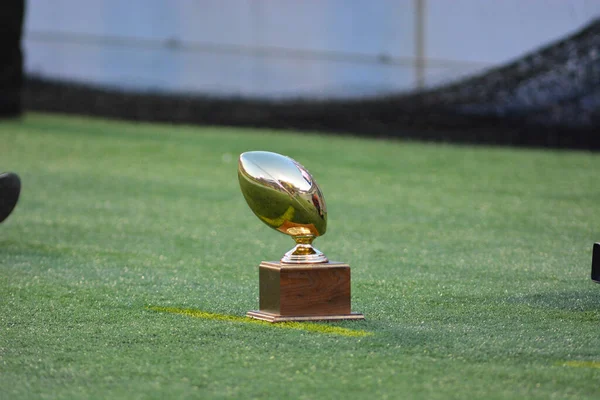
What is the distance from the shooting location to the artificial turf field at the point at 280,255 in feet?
8.98

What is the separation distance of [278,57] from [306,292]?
11.1 meters

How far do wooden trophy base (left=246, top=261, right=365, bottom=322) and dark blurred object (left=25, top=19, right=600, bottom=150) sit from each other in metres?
9.05

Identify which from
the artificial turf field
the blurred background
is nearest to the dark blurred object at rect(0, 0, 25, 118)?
the blurred background

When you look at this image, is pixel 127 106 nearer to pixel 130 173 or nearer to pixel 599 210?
pixel 130 173

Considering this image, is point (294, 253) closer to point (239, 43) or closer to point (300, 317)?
point (300, 317)

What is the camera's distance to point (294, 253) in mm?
3457

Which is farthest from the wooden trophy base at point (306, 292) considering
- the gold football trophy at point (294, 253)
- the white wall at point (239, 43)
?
the white wall at point (239, 43)

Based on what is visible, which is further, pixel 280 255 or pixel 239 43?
pixel 239 43

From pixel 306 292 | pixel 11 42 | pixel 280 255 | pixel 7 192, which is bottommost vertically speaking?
pixel 280 255

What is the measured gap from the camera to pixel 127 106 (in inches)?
546

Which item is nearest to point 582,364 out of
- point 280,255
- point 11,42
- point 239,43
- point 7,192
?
point 280,255

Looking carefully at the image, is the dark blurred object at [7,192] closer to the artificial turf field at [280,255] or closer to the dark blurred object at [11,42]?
the artificial turf field at [280,255]

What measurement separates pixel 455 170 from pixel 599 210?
2647 millimetres

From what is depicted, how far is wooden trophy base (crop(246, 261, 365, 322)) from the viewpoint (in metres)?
3.38
